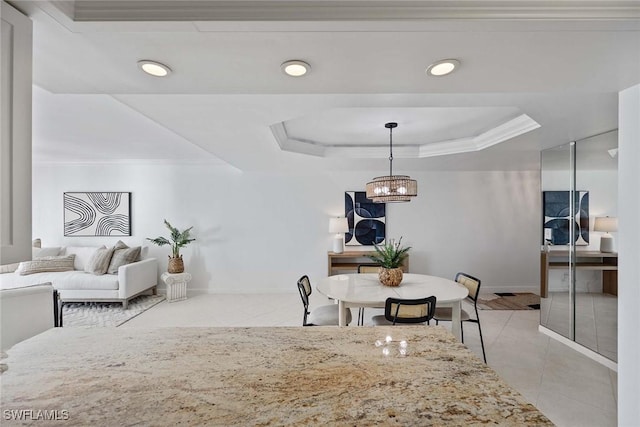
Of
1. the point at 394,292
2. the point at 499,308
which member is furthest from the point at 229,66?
the point at 499,308

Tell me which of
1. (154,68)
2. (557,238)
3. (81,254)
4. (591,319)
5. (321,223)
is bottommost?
(591,319)

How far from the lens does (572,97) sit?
2123 mm

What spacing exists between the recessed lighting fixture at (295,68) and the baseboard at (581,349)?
3.69m

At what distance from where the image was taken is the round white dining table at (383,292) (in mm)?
2428

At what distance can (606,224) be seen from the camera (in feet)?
9.02

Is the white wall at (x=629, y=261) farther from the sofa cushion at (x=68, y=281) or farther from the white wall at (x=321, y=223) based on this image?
the sofa cushion at (x=68, y=281)

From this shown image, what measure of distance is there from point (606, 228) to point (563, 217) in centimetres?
54

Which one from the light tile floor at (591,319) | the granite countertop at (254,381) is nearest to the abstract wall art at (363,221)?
the light tile floor at (591,319)

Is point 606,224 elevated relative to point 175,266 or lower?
elevated

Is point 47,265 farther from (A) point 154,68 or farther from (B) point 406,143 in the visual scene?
(B) point 406,143

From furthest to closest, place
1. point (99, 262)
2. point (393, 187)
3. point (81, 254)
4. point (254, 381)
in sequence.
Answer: point (81, 254), point (99, 262), point (393, 187), point (254, 381)

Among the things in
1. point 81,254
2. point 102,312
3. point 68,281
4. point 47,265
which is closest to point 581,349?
point 102,312

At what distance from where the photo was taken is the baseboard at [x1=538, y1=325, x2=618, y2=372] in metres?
2.67

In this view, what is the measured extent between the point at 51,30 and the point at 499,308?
5.35 metres
